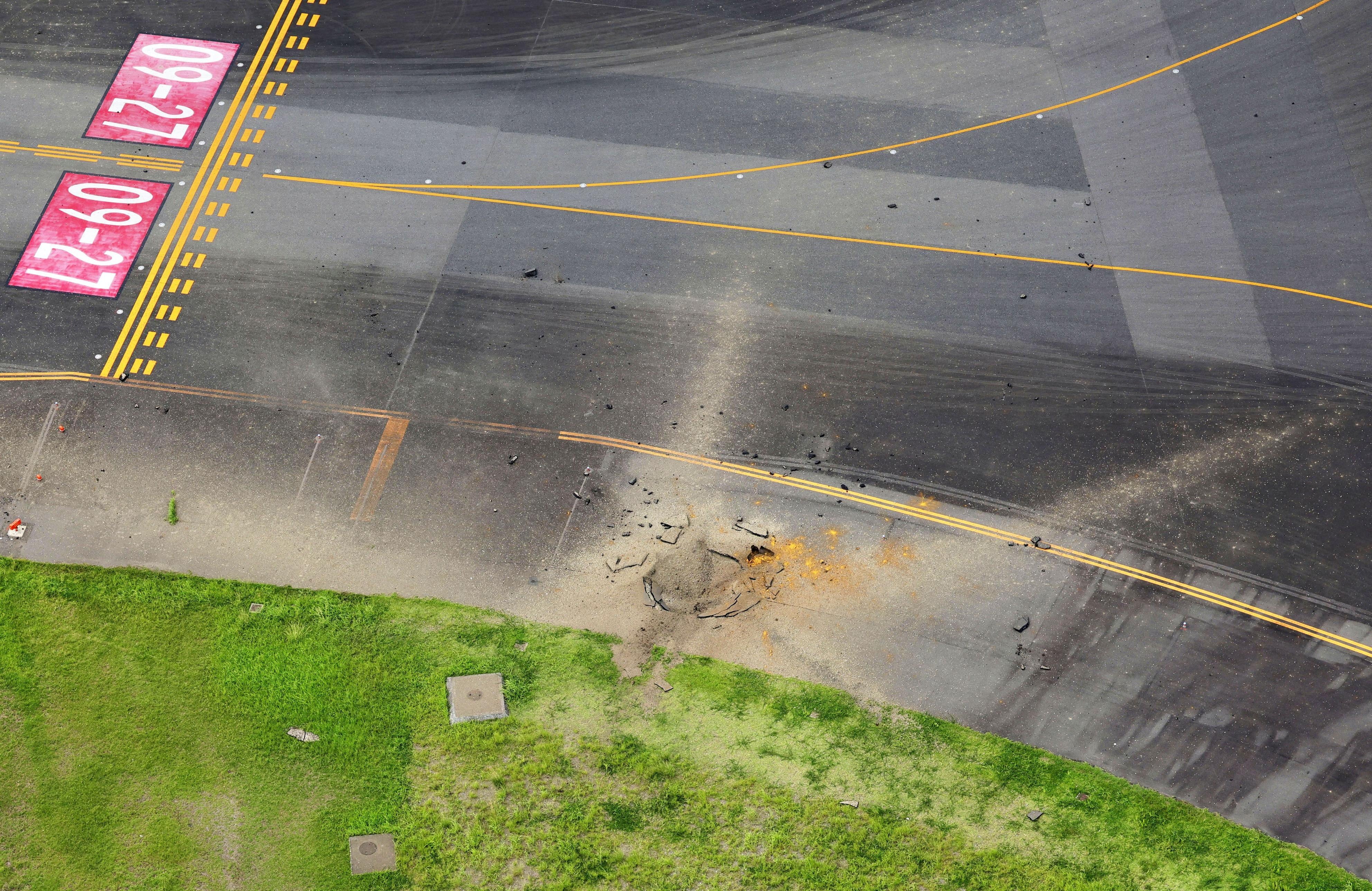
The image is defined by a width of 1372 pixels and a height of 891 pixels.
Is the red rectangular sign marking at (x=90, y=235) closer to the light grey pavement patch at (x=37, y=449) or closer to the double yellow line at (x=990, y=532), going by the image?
the light grey pavement patch at (x=37, y=449)

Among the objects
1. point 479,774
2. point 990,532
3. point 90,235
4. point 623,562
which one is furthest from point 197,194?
point 990,532

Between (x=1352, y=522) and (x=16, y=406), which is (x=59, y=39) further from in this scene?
(x=1352, y=522)

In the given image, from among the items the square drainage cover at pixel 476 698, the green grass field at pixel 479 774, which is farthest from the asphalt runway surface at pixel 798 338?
the square drainage cover at pixel 476 698

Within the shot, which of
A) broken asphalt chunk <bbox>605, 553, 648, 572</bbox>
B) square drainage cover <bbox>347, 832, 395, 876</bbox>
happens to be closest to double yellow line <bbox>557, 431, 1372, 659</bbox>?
broken asphalt chunk <bbox>605, 553, 648, 572</bbox>

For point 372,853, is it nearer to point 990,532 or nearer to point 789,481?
point 789,481

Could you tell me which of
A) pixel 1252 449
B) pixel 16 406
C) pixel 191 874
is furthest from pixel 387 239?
Answer: pixel 1252 449

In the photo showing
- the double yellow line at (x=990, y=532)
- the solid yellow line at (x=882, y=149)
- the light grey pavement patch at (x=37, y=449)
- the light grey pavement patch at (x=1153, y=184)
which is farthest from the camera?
the solid yellow line at (x=882, y=149)
